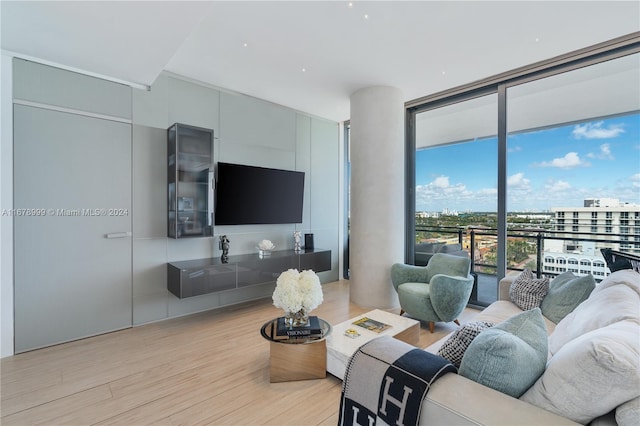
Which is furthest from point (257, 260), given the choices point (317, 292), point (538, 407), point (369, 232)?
point (538, 407)

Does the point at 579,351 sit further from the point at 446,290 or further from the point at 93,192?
the point at 93,192

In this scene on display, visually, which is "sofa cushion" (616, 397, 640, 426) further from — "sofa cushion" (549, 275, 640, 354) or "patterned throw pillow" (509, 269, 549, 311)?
"patterned throw pillow" (509, 269, 549, 311)

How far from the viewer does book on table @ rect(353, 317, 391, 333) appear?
2.53 meters

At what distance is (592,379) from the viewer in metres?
0.96

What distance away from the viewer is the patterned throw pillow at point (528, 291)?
2574 millimetres

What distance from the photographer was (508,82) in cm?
356

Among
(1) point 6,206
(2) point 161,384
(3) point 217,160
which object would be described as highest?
(3) point 217,160

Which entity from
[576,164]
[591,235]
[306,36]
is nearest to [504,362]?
[306,36]

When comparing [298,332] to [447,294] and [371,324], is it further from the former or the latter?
[447,294]

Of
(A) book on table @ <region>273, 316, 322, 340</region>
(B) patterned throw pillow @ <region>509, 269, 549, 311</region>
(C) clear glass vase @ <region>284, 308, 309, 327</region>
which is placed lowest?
(A) book on table @ <region>273, 316, 322, 340</region>

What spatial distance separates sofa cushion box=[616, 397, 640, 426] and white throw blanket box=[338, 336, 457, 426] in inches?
18.5

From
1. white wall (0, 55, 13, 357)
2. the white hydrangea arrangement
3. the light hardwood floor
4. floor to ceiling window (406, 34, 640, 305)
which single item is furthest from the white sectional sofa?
white wall (0, 55, 13, 357)

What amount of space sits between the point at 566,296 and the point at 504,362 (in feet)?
5.81

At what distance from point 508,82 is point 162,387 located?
452cm
